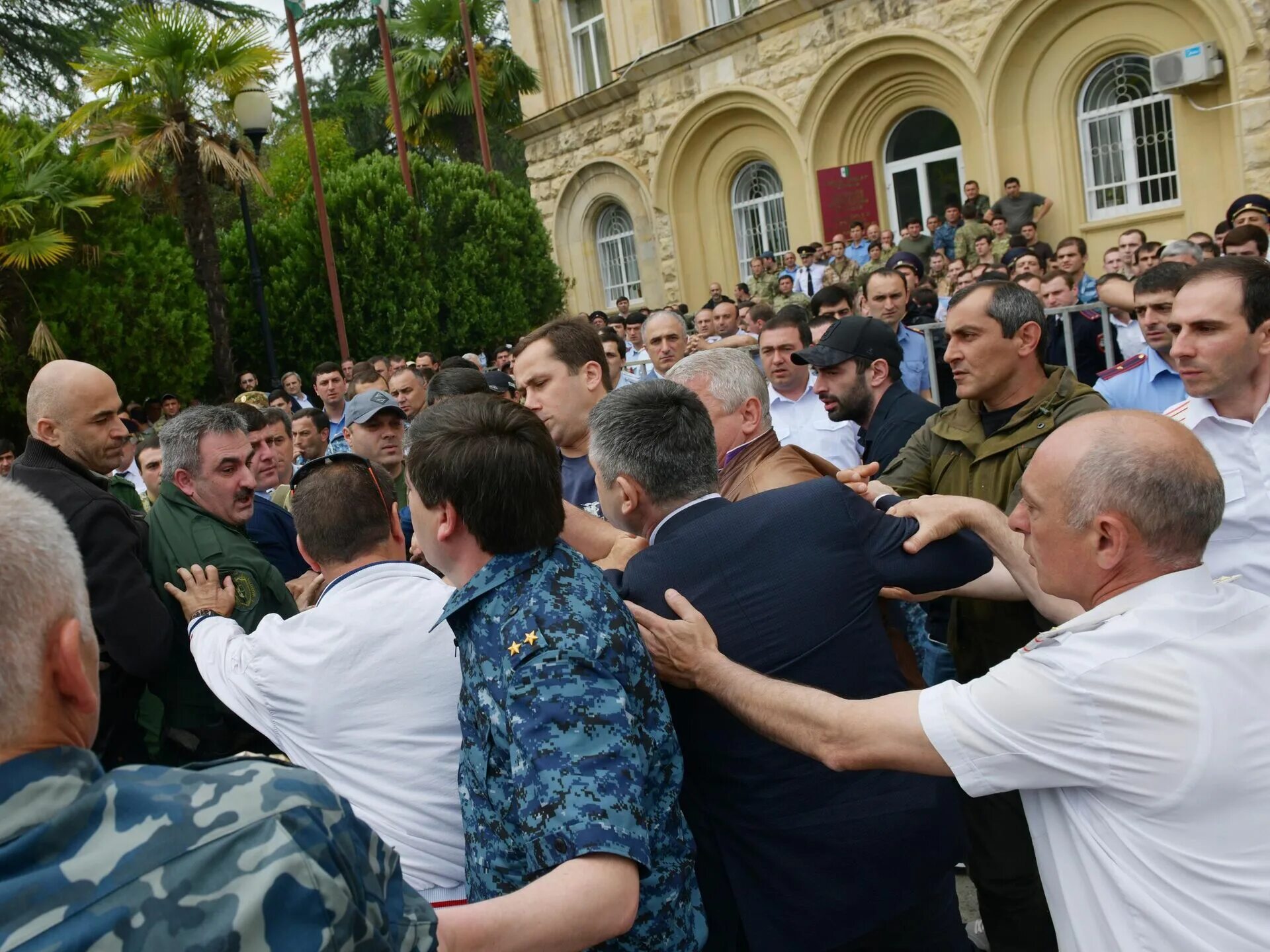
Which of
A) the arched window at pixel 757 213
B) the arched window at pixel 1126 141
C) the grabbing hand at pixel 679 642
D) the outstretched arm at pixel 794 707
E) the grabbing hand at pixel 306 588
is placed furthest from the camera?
the arched window at pixel 757 213

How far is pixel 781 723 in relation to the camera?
223cm

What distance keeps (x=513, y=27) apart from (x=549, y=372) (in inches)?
862

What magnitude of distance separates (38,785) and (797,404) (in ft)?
18.1

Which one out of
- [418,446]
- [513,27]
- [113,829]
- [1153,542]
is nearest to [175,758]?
[418,446]

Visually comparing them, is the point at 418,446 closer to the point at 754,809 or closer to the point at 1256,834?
the point at 754,809

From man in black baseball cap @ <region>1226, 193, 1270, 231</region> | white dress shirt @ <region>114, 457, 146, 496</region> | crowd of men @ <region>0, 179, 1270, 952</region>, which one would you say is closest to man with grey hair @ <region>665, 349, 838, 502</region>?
crowd of men @ <region>0, 179, 1270, 952</region>

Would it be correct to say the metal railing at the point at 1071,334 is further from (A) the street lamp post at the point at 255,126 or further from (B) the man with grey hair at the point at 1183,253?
(A) the street lamp post at the point at 255,126

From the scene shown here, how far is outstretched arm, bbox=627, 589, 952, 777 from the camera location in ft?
6.88

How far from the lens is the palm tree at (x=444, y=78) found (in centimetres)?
2423

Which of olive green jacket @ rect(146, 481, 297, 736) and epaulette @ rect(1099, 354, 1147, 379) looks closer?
olive green jacket @ rect(146, 481, 297, 736)

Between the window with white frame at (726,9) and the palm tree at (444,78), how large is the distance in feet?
17.6

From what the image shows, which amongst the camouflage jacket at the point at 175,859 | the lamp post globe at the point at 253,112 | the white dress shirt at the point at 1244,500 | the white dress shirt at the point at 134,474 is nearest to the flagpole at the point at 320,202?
the lamp post globe at the point at 253,112

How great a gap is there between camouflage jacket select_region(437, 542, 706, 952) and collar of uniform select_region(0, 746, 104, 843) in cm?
80

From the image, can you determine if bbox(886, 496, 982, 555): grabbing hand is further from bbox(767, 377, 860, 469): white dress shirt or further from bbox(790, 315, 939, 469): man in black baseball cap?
bbox(767, 377, 860, 469): white dress shirt
